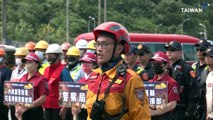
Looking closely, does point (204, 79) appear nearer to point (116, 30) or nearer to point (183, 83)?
point (183, 83)

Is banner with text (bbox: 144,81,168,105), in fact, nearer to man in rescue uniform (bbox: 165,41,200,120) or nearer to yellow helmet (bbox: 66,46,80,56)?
man in rescue uniform (bbox: 165,41,200,120)

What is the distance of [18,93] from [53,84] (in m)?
1.07

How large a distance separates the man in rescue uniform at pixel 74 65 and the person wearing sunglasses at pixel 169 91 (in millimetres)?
2746

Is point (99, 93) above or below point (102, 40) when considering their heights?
below

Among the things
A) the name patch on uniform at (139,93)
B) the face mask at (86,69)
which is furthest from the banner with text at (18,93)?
the name patch on uniform at (139,93)

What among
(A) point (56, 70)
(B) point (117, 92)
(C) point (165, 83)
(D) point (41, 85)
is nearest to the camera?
(B) point (117, 92)

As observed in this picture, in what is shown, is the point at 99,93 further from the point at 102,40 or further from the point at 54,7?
the point at 54,7

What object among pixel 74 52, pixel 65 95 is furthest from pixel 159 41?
pixel 65 95

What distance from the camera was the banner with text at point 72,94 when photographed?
37.3 ft

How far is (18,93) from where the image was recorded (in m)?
11.6

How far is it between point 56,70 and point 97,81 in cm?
657

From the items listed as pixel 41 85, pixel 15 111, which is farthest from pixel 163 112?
pixel 15 111

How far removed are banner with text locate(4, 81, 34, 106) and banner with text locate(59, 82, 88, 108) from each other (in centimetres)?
65

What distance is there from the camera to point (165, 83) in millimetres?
9641
